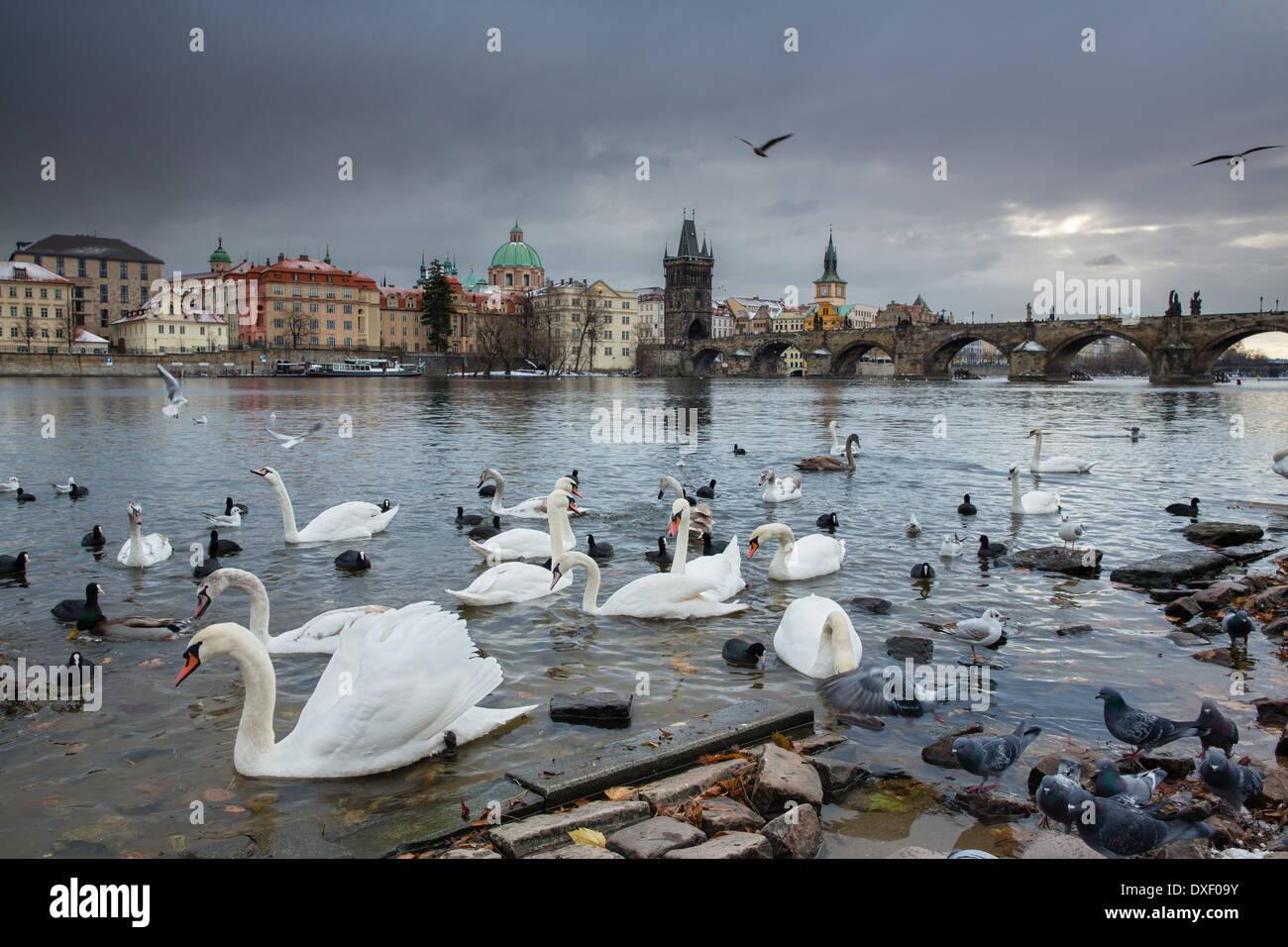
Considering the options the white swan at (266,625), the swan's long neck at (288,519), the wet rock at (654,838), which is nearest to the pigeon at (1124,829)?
the wet rock at (654,838)

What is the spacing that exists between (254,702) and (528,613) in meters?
3.36

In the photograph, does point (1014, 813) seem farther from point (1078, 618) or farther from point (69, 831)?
point (69, 831)

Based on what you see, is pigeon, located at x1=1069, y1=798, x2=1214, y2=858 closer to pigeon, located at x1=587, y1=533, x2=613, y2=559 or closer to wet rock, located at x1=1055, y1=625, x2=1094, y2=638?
wet rock, located at x1=1055, y1=625, x2=1094, y2=638

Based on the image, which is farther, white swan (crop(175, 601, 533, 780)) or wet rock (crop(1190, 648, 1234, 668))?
wet rock (crop(1190, 648, 1234, 668))

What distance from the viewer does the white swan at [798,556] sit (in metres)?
8.88

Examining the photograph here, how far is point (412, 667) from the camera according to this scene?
480 cm

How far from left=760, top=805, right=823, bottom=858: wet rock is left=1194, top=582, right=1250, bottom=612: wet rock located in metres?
5.93

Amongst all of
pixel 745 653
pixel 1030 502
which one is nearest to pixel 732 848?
pixel 745 653

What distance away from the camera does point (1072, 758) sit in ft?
15.1

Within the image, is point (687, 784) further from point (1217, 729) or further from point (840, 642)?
point (1217, 729)

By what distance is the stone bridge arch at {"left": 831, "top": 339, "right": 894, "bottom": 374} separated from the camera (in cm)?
11081

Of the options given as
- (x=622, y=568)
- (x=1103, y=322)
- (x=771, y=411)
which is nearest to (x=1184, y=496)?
(x=622, y=568)

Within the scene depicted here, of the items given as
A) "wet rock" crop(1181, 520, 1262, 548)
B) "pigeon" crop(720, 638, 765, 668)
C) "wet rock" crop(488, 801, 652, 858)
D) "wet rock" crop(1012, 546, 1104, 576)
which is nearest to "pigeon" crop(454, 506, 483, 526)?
"pigeon" crop(720, 638, 765, 668)

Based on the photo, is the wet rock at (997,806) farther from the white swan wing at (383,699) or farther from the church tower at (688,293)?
the church tower at (688,293)
